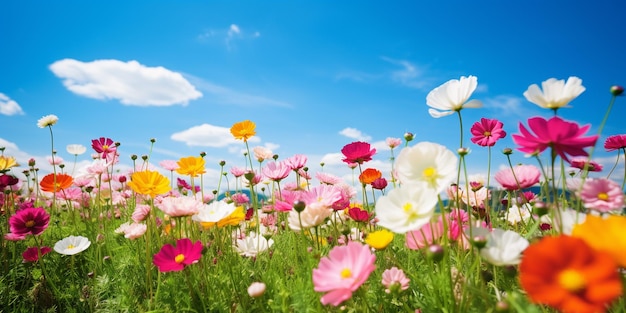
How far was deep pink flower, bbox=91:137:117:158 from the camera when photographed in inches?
111

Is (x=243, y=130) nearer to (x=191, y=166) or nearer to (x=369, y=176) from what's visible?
(x=191, y=166)

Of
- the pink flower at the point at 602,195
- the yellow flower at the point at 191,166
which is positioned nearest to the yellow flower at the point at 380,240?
the pink flower at the point at 602,195

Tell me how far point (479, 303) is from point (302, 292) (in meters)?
0.53

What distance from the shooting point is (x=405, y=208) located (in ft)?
3.01

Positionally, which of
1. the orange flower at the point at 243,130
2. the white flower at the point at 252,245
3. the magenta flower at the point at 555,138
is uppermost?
the orange flower at the point at 243,130

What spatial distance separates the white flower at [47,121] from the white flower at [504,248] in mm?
3140

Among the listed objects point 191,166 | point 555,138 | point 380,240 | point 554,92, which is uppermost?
point 554,92

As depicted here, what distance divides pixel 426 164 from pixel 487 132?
0.91m

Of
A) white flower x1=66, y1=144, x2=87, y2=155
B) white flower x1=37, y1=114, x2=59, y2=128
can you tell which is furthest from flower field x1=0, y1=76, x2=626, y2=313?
white flower x1=66, y1=144, x2=87, y2=155

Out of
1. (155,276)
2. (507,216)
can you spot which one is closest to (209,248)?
(155,276)

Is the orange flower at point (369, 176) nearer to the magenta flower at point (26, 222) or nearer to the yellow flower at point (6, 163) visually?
the magenta flower at point (26, 222)

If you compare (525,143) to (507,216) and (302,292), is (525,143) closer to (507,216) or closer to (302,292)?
(302,292)

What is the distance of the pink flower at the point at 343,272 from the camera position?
848 millimetres

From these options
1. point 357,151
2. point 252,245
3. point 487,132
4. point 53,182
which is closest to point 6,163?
point 53,182
